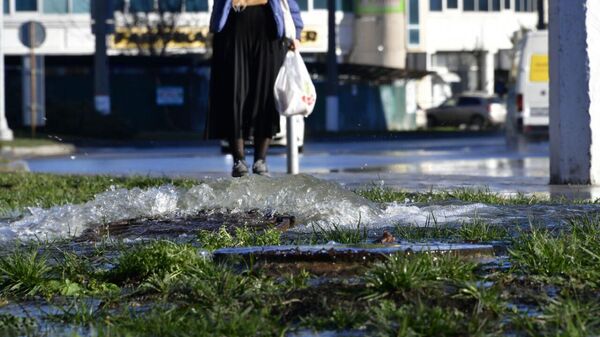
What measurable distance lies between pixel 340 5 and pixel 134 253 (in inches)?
2436

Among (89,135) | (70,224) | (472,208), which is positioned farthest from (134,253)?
(89,135)

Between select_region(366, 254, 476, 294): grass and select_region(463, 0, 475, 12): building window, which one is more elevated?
select_region(463, 0, 475, 12): building window

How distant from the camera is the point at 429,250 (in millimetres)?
5078

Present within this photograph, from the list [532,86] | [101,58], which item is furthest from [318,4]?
[532,86]

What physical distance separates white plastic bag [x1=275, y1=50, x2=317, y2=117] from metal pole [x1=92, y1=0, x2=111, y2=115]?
26598 mm

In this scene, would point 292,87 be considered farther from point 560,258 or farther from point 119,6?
point 119,6

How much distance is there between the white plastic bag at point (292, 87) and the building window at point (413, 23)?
60518mm

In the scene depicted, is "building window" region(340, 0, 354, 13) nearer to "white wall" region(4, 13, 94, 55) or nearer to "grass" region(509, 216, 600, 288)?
"white wall" region(4, 13, 94, 55)

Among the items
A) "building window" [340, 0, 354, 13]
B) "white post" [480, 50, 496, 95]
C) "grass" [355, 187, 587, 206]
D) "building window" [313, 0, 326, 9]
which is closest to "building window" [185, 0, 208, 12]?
"building window" [313, 0, 326, 9]

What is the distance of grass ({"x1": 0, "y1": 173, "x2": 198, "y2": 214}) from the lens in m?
9.38

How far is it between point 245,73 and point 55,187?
1.75m

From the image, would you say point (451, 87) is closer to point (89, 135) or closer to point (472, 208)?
point (89, 135)

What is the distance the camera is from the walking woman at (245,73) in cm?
1092

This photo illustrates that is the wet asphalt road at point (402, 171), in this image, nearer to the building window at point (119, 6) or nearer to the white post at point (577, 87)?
the white post at point (577, 87)
